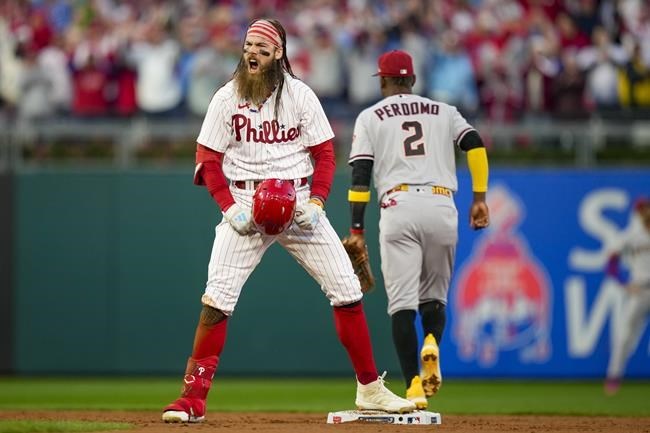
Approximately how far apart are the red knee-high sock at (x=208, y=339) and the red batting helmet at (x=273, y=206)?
2.12ft

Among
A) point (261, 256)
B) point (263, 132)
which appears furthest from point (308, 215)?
point (263, 132)

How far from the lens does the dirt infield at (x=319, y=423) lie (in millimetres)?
7172

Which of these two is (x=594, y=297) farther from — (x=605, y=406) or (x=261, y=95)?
(x=261, y=95)

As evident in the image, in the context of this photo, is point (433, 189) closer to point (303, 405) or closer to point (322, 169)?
point (322, 169)

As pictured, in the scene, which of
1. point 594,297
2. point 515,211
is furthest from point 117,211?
point 594,297

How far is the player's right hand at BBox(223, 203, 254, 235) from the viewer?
7199mm

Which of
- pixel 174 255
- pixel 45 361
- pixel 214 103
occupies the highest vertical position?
pixel 214 103

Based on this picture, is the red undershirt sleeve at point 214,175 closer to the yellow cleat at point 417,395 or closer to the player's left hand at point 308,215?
the player's left hand at point 308,215

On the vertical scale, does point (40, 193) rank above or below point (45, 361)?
above

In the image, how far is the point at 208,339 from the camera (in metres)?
7.38

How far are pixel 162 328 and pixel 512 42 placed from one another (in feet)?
18.8

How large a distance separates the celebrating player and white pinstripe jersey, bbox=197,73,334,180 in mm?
7083

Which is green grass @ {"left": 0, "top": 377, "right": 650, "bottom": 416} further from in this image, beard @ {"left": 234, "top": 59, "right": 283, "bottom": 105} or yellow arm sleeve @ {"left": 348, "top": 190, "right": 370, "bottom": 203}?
beard @ {"left": 234, "top": 59, "right": 283, "bottom": 105}

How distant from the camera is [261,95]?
7.36 meters
